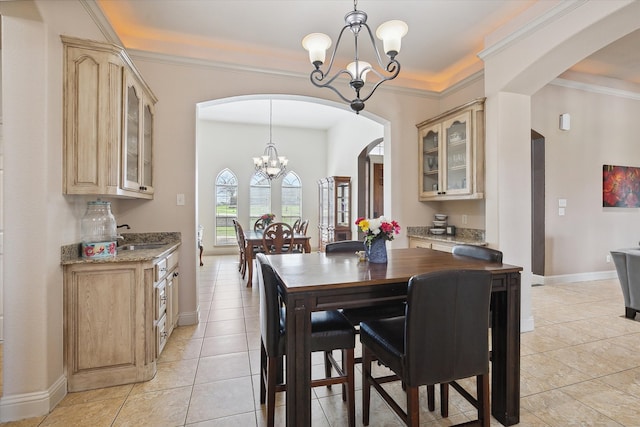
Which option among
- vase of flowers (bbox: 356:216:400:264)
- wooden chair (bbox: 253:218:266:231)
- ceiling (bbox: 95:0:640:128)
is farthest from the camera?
wooden chair (bbox: 253:218:266:231)

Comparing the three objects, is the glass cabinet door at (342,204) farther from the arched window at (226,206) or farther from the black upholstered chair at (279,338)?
the black upholstered chair at (279,338)

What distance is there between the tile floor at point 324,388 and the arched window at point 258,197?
16.7 ft

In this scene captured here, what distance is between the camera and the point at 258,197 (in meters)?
8.49

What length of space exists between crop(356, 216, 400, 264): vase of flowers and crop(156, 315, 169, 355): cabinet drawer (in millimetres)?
1754

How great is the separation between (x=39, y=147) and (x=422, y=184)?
3935mm

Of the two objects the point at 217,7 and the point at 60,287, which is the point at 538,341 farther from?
the point at 217,7

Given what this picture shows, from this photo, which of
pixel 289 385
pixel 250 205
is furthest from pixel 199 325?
pixel 250 205

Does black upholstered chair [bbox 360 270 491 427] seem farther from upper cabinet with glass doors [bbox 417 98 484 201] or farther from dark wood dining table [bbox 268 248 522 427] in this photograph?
upper cabinet with glass doors [bbox 417 98 484 201]

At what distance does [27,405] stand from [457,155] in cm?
425

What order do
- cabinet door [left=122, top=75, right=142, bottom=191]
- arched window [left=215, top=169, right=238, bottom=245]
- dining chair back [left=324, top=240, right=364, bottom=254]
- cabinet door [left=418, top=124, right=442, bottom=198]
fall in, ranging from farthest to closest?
arched window [left=215, top=169, right=238, bottom=245] → cabinet door [left=418, top=124, right=442, bottom=198] → dining chair back [left=324, top=240, right=364, bottom=254] → cabinet door [left=122, top=75, right=142, bottom=191]

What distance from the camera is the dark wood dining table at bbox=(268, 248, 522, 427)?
1.49 metres

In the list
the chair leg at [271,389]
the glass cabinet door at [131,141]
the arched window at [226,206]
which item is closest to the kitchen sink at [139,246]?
the glass cabinet door at [131,141]

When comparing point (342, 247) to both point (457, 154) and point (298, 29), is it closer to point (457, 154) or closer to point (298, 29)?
point (457, 154)

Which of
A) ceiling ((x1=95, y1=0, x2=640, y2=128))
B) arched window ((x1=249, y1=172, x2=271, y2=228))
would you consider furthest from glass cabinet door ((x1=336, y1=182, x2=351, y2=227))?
ceiling ((x1=95, y1=0, x2=640, y2=128))
